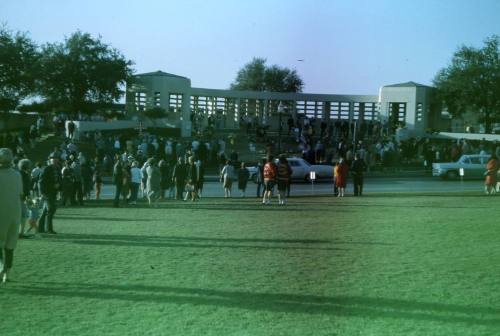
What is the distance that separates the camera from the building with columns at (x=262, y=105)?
47969 mm

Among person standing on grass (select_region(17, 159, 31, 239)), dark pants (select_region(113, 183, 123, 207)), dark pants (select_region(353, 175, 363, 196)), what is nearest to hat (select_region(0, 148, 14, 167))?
person standing on grass (select_region(17, 159, 31, 239))

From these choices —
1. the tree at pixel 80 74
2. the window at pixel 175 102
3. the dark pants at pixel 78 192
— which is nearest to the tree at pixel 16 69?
the tree at pixel 80 74

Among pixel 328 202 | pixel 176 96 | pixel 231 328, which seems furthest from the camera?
pixel 176 96

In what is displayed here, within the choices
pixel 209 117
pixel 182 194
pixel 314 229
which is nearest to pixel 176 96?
pixel 209 117

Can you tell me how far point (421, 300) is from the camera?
795cm

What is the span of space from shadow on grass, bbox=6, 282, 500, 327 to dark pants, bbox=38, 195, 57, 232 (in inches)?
167

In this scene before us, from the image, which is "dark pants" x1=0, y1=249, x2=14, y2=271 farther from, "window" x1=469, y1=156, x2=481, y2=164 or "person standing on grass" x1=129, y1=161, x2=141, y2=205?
"window" x1=469, y1=156, x2=481, y2=164

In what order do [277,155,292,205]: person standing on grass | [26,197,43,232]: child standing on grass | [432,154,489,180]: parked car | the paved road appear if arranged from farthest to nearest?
[432,154,489,180]: parked car
the paved road
[277,155,292,205]: person standing on grass
[26,197,43,232]: child standing on grass

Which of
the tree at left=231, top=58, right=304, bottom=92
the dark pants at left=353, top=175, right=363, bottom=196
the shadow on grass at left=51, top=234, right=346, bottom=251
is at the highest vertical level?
the tree at left=231, top=58, right=304, bottom=92

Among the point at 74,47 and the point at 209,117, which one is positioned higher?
the point at 74,47

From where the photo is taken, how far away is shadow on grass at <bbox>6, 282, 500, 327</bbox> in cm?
732

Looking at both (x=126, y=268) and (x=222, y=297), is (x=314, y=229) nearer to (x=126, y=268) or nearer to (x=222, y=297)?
(x=126, y=268)

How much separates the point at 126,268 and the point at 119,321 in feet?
8.91

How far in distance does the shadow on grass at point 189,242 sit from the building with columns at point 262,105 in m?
32.1
